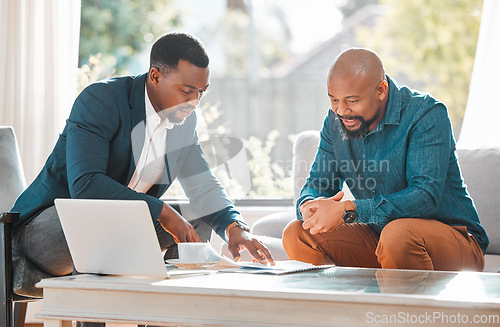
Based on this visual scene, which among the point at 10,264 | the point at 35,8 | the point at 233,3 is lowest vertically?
the point at 10,264

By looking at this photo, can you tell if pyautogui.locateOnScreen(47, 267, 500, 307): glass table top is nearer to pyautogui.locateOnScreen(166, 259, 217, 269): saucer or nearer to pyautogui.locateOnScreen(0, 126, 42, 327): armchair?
pyautogui.locateOnScreen(166, 259, 217, 269): saucer

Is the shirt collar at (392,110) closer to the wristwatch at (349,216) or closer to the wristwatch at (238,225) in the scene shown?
the wristwatch at (349,216)

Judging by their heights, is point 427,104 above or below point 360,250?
above

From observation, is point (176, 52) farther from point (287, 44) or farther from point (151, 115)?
point (287, 44)

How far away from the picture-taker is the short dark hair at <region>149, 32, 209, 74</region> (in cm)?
191

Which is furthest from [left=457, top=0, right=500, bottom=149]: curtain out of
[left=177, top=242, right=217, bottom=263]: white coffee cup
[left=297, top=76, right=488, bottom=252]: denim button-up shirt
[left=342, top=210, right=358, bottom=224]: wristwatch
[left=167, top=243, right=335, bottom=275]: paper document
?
[left=177, top=242, right=217, bottom=263]: white coffee cup

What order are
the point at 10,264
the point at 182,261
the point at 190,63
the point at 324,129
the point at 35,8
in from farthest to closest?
the point at 35,8 → the point at 324,129 → the point at 190,63 → the point at 10,264 → the point at 182,261

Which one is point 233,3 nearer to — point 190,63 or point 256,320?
point 190,63

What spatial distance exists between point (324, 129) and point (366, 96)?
256mm

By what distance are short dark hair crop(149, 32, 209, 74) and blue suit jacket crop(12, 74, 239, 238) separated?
12 centimetres

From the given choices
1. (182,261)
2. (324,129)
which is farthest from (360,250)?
(182,261)

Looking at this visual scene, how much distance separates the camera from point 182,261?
156cm

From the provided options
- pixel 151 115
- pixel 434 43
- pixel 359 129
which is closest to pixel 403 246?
pixel 359 129

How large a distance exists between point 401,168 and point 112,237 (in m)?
0.97
